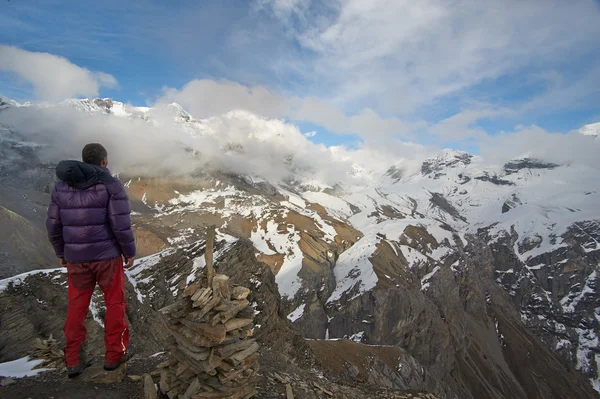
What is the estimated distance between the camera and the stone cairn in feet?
23.8

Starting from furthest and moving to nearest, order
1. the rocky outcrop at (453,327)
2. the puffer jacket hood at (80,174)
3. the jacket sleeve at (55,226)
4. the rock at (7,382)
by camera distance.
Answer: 1. the rocky outcrop at (453,327)
2. the rock at (7,382)
3. the jacket sleeve at (55,226)
4. the puffer jacket hood at (80,174)

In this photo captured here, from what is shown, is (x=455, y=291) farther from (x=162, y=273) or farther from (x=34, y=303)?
(x=34, y=303)

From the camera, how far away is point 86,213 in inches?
247

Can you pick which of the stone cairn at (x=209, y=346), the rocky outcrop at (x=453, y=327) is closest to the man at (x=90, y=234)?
the stone cairn at (x=209, y=346)

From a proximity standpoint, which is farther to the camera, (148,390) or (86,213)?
(148,390)

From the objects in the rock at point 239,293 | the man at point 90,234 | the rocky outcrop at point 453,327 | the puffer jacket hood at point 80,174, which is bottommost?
the rocky outcrop at point 453,327

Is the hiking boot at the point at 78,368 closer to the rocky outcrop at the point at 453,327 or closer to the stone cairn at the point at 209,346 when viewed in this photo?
the stone cairn at the point at 209,346

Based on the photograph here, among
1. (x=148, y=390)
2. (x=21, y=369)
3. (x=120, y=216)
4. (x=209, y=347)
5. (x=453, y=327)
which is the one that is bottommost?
(x=453, y=327)

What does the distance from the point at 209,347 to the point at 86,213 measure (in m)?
3.98

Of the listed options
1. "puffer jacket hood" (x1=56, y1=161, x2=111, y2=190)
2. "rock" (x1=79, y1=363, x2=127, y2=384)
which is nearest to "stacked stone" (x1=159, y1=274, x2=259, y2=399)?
"rock" (x1=79, y1=363, x2=127, y2=384)

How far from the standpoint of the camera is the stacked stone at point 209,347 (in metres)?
7.26

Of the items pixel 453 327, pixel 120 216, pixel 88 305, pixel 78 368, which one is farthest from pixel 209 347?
pixel 453 327

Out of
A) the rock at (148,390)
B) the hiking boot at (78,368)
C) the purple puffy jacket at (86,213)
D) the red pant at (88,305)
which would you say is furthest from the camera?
the hiking boot at (78,368)

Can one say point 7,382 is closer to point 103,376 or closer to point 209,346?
point 103,376
